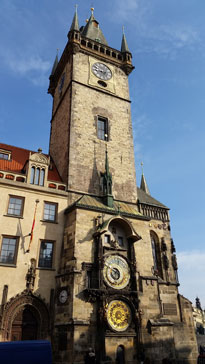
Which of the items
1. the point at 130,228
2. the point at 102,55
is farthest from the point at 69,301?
the point at 102,55

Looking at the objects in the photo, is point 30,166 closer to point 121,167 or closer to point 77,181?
point 77,181

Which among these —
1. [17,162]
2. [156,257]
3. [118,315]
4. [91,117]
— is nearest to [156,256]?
[156,257]

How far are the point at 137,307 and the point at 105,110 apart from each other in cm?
1613

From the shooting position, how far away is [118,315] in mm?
17031

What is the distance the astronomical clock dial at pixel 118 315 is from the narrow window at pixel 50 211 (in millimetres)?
6468

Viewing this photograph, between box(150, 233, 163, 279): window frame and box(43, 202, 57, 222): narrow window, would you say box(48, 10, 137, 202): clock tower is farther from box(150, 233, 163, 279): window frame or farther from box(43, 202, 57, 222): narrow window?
box(150, 233, 163, 279): window frame

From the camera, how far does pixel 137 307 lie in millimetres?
17594

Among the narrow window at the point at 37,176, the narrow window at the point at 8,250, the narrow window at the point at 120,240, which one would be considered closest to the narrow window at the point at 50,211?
the narrow window at the point at 37,176

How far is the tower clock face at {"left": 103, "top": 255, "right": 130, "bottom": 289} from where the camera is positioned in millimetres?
17677

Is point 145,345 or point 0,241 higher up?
A: point 0,241

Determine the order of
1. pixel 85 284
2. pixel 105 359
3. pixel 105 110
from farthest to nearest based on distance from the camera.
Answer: pixel 105 110 < pixel 85 284 < pixel 105 359

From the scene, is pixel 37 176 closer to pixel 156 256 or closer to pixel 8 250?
pixel 8 250

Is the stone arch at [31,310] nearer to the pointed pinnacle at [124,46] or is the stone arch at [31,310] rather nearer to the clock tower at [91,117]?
the clock tower at [91,117]

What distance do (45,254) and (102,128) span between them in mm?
11909
